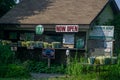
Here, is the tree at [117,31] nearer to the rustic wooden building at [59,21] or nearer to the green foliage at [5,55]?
the rustic wooden building at [59,21]

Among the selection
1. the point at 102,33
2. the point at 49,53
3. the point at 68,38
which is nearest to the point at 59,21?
the point at 68,38

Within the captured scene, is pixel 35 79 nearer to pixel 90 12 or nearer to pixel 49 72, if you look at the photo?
pixel 49 72

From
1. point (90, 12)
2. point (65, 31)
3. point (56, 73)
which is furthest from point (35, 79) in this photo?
point (90, 12)

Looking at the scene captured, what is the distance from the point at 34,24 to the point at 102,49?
4545mm

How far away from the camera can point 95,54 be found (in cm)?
2381

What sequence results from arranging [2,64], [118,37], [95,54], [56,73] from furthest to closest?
1. [118,37]
2. [95,54]
3. [56,73]
4. [2,64]

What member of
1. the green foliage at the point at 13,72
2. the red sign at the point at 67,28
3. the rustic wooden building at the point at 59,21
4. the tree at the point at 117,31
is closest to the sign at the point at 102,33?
the rustic wooden building at the point at 59,21

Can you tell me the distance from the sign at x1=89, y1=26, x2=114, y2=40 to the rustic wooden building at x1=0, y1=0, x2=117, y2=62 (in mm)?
472

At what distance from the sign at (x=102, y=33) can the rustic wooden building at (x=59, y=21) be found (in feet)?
1.55

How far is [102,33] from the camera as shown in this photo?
2395 centimetres

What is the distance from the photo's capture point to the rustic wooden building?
939 inches

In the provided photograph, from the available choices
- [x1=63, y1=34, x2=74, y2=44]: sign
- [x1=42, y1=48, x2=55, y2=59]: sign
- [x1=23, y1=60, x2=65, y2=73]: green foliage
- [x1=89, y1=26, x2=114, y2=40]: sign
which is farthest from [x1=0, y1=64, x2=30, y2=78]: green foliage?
Answer: [x1=89, y1=26, x2=114, y2=40]: sign

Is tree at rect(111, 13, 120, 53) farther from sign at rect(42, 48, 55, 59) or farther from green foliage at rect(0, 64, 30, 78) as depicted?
green foliage at rect(0, 64, 30, 78)

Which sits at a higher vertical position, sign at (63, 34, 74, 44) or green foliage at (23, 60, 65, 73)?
sign at (63, 34, 74, 44)
